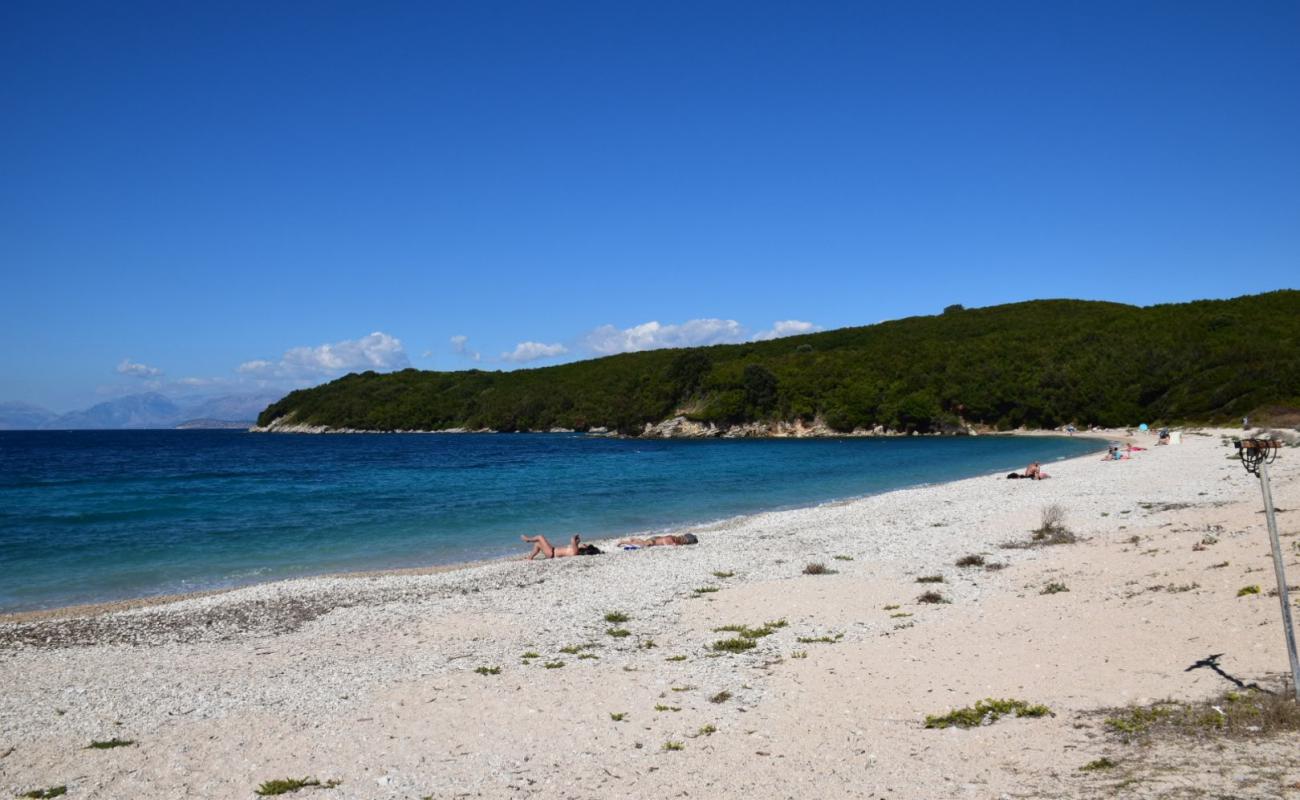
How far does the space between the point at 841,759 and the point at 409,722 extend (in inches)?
190

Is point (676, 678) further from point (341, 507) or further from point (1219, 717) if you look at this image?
point (341, 507)

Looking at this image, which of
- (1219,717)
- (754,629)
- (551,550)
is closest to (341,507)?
(551,550)

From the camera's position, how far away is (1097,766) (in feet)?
20.7

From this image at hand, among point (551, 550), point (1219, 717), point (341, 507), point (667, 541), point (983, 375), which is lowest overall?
point (667, 541)

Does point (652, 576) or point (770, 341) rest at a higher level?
point (770, 341)

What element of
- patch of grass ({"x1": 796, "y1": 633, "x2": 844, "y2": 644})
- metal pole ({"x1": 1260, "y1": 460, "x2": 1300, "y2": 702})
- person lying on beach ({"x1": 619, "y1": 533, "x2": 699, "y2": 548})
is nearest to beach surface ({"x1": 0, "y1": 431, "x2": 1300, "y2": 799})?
patch of grass ({"x1": 796, "y1": 633, "x2": 844, "y2": 644})

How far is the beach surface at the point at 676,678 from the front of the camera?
272 inches

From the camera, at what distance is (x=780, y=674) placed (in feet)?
32.4

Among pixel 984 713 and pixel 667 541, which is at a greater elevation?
pixel 984 713

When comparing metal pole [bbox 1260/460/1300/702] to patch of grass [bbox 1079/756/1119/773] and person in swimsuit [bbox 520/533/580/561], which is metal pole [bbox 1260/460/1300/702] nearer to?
patch of grass [bbox 1079/756/1119/773]

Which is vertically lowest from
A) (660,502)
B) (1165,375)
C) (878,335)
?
(660,502)

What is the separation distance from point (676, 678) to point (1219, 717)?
5.76 m

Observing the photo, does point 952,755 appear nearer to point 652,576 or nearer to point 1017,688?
point 1017,688

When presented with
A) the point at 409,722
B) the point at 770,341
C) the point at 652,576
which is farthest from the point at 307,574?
the point at 770,341
